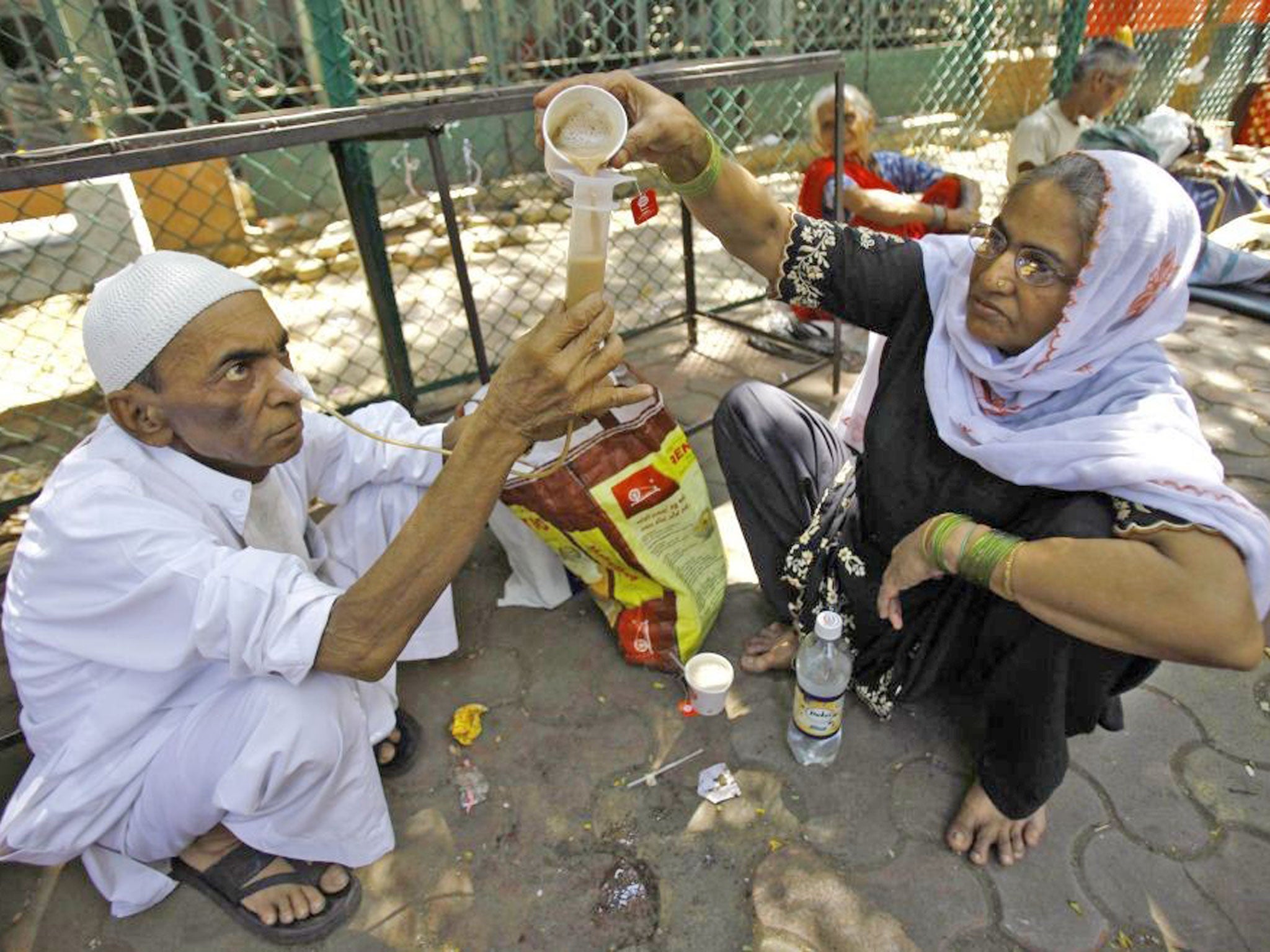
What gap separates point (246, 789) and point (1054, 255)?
1.86m

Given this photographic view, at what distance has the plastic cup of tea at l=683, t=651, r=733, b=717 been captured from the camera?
203 cm

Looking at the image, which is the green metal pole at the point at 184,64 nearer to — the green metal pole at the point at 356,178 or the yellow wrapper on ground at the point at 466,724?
the green metal pole at the point at 356,178

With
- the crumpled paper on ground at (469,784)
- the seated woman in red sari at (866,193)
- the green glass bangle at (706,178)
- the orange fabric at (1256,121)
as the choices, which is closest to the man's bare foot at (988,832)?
the crumpled paper on ground at (469,784)

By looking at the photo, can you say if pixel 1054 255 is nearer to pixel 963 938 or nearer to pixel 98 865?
pixel 963 938

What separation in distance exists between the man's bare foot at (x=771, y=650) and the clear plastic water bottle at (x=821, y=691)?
26 cm

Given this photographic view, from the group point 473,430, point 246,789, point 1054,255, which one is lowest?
point 246,789

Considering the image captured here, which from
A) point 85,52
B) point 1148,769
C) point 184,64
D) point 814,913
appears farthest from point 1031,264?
point 184,64

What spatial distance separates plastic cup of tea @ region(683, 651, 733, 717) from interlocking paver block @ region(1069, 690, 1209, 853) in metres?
0.88

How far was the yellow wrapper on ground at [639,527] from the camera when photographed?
6.63 feet

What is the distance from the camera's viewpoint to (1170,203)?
Result: 1.45 metres

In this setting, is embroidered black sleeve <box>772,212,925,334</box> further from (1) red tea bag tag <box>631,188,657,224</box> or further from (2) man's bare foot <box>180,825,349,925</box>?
(2) man's bare foot <box>180,825,349,925</box>

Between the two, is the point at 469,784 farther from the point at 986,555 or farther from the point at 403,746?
the point at 986,555

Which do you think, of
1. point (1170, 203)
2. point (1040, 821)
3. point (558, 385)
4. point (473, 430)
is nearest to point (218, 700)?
point (473, 430)

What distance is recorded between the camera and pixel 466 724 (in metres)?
2.11
